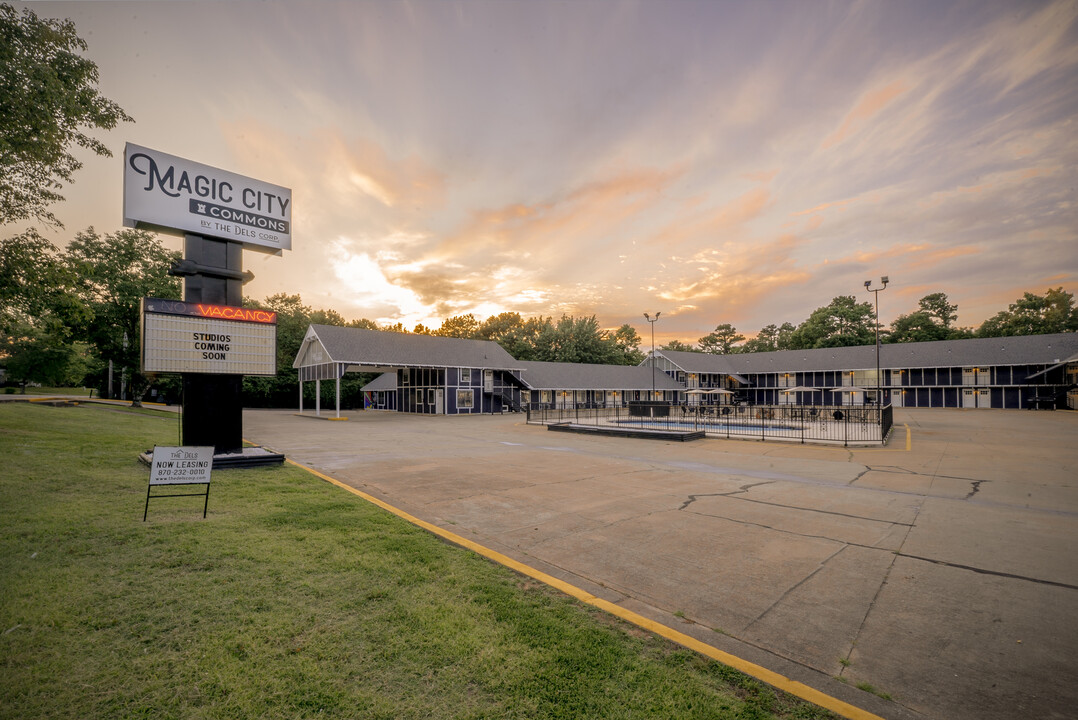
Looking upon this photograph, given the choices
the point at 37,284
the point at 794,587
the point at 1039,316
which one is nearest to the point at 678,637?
the point at 794,587

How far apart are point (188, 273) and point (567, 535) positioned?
13.1 m

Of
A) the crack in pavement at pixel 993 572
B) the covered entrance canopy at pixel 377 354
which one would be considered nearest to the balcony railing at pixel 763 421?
the covered entrance canopy at pixel 377 354

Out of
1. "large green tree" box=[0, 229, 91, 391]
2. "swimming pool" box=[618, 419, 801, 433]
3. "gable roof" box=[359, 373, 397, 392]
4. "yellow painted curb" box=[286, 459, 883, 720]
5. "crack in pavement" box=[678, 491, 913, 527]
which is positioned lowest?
"swimming pool" box=[618, 419, 801, 433]

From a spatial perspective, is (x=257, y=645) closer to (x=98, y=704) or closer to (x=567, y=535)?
(x=98, y=704)

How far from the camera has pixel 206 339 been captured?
492 inches

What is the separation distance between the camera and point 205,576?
497 cm

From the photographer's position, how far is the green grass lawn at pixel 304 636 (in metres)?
3.04

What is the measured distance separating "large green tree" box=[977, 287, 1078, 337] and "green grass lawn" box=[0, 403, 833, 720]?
95.9 metres

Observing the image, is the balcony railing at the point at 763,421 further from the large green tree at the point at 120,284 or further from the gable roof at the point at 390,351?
the large green tree at the point at 120,284

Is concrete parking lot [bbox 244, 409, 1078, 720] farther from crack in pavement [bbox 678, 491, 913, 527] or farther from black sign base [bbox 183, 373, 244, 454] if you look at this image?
black sign base [bbox 183, 373, 244, 454]

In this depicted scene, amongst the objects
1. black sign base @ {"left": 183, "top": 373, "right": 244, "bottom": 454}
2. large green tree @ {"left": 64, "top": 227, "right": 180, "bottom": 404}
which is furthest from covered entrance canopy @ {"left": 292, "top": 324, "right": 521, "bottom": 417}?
black sign base @ {"left": 183, "top": 373, "right": 244, "bottom": 454}

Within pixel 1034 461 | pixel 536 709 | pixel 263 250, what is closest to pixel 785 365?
pixel 1034 461

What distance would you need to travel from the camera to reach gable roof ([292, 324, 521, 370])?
129 ft

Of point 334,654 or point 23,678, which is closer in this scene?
point 23,678
